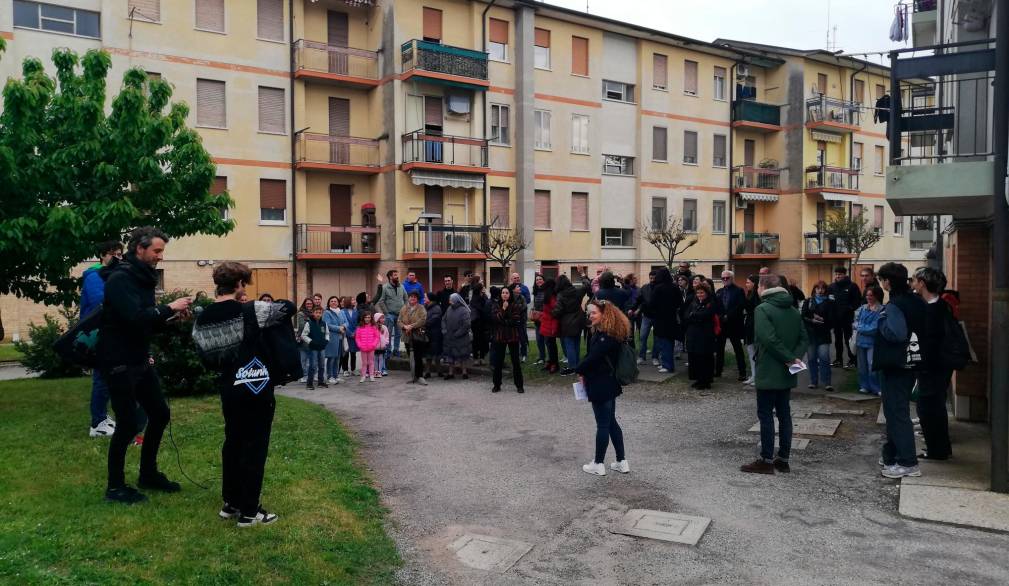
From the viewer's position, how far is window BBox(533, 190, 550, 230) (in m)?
32.7

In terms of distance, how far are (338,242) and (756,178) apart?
77.6 feet


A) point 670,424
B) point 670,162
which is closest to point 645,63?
point 670,162

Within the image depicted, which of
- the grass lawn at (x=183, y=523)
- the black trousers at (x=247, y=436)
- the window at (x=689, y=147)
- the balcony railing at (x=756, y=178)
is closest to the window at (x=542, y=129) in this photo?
the window at (x=689, y=147)

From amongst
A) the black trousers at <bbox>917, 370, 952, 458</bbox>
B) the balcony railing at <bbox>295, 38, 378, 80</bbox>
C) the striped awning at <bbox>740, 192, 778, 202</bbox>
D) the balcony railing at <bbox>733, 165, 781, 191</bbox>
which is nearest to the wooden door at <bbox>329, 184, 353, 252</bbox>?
the balcony railing at <bbox>295, 38, 378, 80</bbox>

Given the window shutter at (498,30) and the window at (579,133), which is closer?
the window shutter at (498,30)

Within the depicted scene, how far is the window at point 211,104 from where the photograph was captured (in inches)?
1014

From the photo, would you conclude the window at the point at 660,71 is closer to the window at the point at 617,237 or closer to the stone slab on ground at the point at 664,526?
the window at the point at 617,237

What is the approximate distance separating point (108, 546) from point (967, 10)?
11.5 metres

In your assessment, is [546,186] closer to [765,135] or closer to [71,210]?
[765,135]

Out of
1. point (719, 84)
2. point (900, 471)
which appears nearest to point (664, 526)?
point (900, 471)

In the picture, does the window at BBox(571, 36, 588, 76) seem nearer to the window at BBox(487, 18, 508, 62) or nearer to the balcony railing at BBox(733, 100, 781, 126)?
the window at BBox(487, 18, 508, 62)

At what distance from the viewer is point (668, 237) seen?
33.9 meters

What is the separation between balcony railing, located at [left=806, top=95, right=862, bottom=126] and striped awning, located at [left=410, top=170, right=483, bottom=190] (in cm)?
2082

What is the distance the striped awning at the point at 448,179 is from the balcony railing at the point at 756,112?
16355 millimetres
